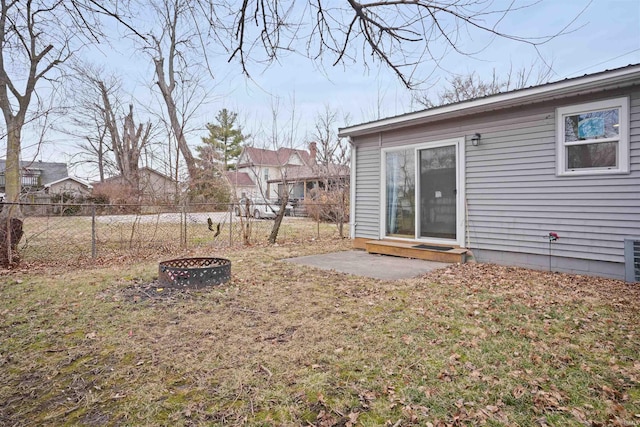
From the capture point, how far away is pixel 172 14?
8.80 feet

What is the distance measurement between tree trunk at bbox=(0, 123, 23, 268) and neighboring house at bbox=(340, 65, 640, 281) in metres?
5.89

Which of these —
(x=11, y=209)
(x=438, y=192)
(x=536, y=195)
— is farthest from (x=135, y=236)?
(x=536, y=195)

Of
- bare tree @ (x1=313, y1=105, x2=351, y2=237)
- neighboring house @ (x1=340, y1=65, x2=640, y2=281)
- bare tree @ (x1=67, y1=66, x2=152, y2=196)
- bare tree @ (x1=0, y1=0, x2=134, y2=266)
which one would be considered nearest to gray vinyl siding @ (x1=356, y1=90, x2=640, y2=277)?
neighboring house @ (x1=340, y1=65, x2=640, y2=281)

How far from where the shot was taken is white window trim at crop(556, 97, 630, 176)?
4.27m

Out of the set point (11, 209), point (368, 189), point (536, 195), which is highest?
point (368, 189)

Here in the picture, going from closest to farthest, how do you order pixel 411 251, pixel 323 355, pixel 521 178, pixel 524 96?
pixel 323 355 → pixel 524 96 → pixel 521 178 → pixel 411 251

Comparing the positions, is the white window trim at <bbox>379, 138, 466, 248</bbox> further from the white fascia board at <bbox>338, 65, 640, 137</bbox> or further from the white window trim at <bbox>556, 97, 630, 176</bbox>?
the white window trim at <bbox>556, 97, 630, 176</bbox>

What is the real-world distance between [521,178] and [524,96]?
46.6 inches

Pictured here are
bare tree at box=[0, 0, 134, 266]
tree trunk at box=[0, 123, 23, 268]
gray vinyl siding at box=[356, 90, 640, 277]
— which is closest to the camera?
bare tree at box=[0, 0, 134, 266]

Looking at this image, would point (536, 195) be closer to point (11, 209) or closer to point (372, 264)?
point (372, 264)

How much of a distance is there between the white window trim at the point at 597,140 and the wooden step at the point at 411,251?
6.01 ft

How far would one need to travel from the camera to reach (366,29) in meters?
2.45

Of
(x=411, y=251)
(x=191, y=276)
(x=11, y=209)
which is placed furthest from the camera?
(x=411, y=251)

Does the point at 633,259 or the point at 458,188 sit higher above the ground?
the point at 458,188
